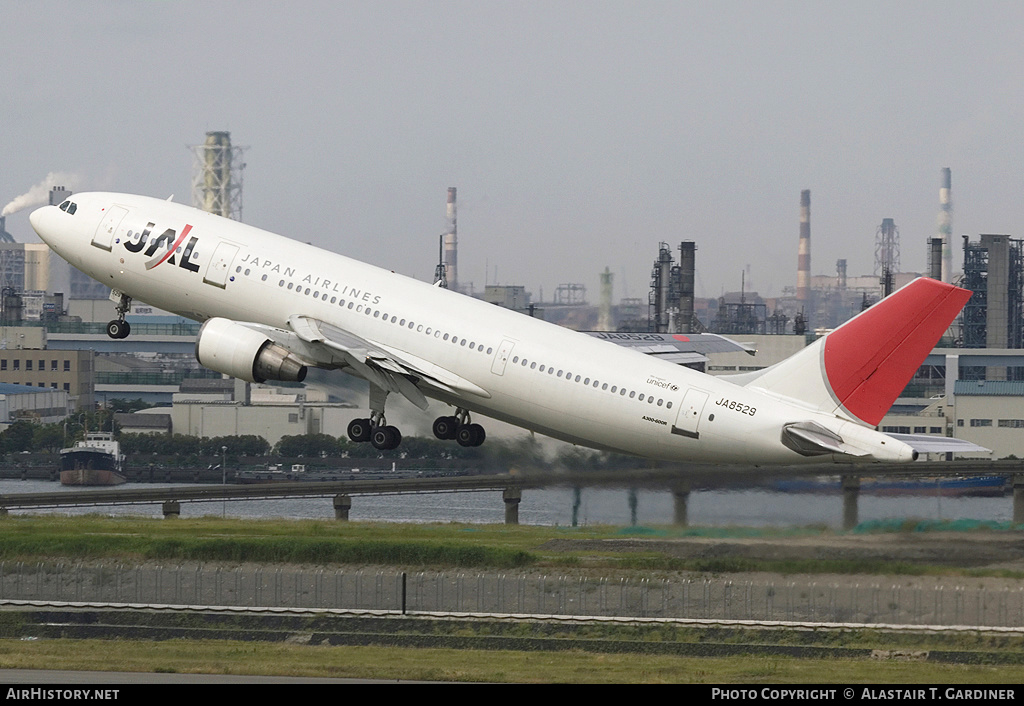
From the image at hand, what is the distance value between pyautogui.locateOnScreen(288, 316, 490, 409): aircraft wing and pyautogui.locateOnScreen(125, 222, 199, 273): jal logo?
15.9ft

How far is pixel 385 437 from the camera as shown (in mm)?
55156

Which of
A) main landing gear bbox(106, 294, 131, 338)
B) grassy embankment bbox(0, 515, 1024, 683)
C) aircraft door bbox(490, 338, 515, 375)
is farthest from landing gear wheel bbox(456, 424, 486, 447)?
main landing gear bbox(106, 294, 131, 338)

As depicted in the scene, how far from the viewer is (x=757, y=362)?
155750 mm

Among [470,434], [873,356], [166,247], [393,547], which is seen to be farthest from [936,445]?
[166,247]

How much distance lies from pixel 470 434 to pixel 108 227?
612 inches

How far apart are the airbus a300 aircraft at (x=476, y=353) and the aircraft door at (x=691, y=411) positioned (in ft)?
0.18

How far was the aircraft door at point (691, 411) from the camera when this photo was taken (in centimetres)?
4941

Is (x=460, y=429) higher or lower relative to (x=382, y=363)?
lower

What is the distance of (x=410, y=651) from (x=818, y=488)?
1912 cm

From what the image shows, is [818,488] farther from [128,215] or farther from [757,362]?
[757,362]

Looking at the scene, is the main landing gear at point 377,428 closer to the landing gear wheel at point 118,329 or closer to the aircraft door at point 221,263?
the aircraft door at point 221,263

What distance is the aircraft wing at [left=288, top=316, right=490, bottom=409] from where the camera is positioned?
171 ft

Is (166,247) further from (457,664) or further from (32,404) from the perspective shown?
(32,404)
